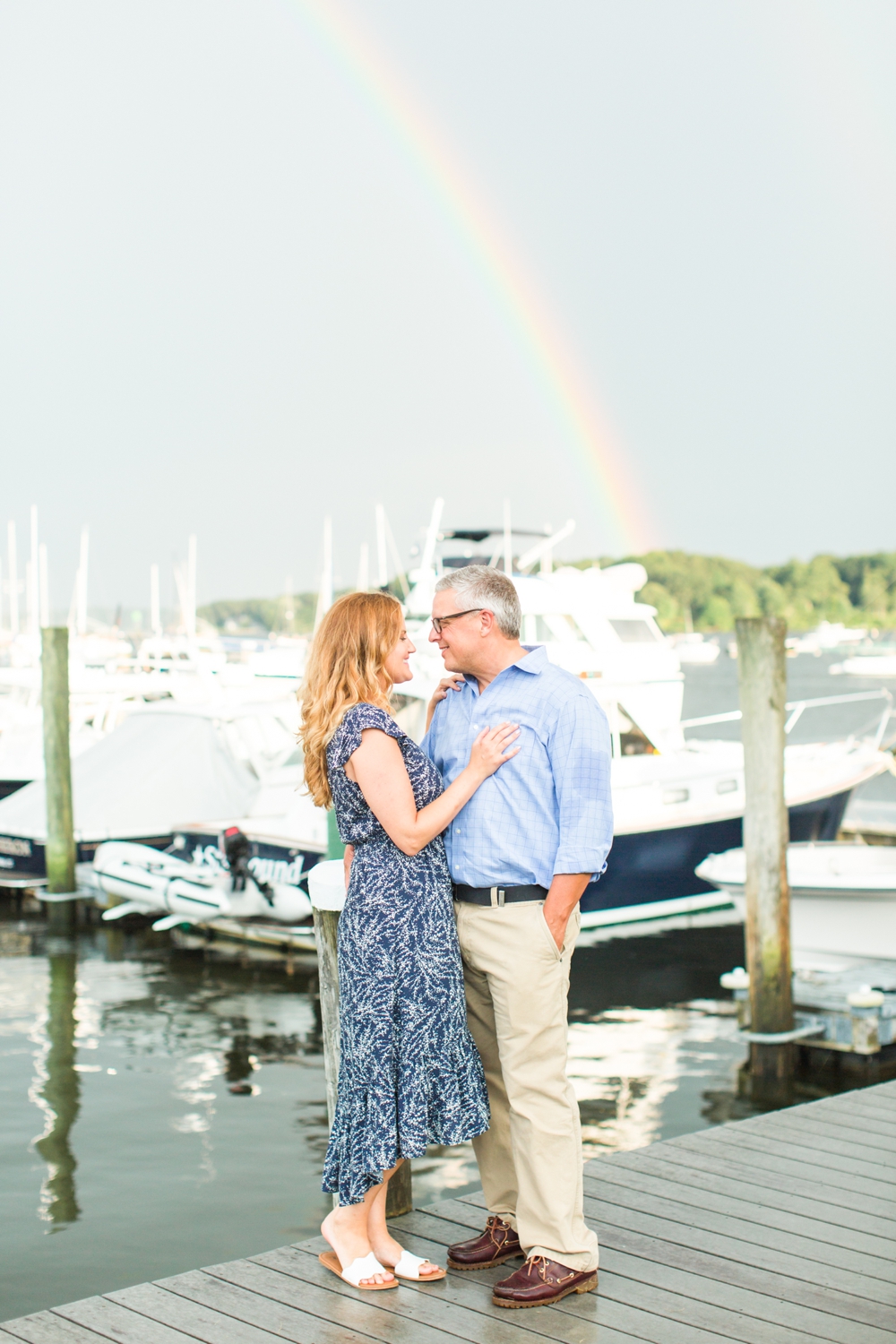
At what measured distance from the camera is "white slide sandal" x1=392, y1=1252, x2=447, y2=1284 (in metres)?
3.31

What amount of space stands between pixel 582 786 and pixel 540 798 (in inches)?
4.3

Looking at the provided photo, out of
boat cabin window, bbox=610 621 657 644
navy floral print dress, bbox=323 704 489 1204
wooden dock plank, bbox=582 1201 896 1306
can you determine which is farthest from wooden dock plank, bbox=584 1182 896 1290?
boat cabin window, bbox=610 621 657 644

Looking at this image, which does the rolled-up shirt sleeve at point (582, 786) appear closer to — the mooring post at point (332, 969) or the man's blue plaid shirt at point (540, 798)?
the man's blue plaid shirt at point (540, 798)

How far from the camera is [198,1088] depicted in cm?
808

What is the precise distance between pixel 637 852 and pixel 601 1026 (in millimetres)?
3412

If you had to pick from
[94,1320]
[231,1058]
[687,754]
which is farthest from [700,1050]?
[94,1320]

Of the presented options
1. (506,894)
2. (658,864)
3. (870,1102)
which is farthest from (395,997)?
(658,864)

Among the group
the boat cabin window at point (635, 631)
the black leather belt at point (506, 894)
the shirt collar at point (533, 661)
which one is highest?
the boat cabin window at point (635, 631)

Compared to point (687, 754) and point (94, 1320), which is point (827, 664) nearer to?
point (687, 754)

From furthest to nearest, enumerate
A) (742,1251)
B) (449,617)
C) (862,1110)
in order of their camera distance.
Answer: (862,1110) → (742,1251) → (449,617)

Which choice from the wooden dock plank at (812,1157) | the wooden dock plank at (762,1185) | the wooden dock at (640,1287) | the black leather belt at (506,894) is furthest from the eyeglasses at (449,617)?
the wooden dock plank at (812,1157)

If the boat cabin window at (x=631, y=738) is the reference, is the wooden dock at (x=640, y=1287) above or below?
below

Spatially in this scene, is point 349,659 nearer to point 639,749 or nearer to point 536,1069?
point 536,1069

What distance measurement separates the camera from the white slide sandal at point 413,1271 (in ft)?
10.8
